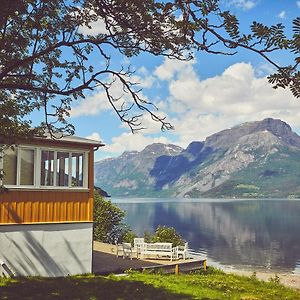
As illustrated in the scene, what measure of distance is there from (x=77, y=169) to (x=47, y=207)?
2.28 meters

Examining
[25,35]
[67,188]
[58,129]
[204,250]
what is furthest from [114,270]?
[204,250]

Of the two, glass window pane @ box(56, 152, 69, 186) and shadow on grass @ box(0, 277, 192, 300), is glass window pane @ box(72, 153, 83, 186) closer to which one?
glass window pane @ box(56, 152, 69, 186)

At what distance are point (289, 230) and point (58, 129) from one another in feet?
363

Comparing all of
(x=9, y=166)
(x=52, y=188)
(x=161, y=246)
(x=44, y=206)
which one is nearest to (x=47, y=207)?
(x=44, y=206)

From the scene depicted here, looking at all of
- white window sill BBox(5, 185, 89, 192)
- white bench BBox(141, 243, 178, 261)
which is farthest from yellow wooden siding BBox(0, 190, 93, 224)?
white bench BBox(141, 243, 178, 261)

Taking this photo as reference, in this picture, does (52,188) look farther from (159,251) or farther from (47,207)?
(159,251)

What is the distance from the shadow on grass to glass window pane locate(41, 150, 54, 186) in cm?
417

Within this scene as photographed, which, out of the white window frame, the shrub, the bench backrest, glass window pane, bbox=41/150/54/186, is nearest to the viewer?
the white window frame

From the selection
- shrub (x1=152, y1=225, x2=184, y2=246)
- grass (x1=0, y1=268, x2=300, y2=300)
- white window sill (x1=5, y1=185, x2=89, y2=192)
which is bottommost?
grass (x1=0, y1=268, x2=300, y2=300)

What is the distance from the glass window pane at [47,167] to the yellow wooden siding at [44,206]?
489mm

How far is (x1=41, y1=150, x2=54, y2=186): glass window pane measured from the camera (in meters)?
18.2

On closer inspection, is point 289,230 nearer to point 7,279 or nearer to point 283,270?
point 283,270

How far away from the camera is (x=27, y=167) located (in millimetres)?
17766

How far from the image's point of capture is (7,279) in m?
16.0
